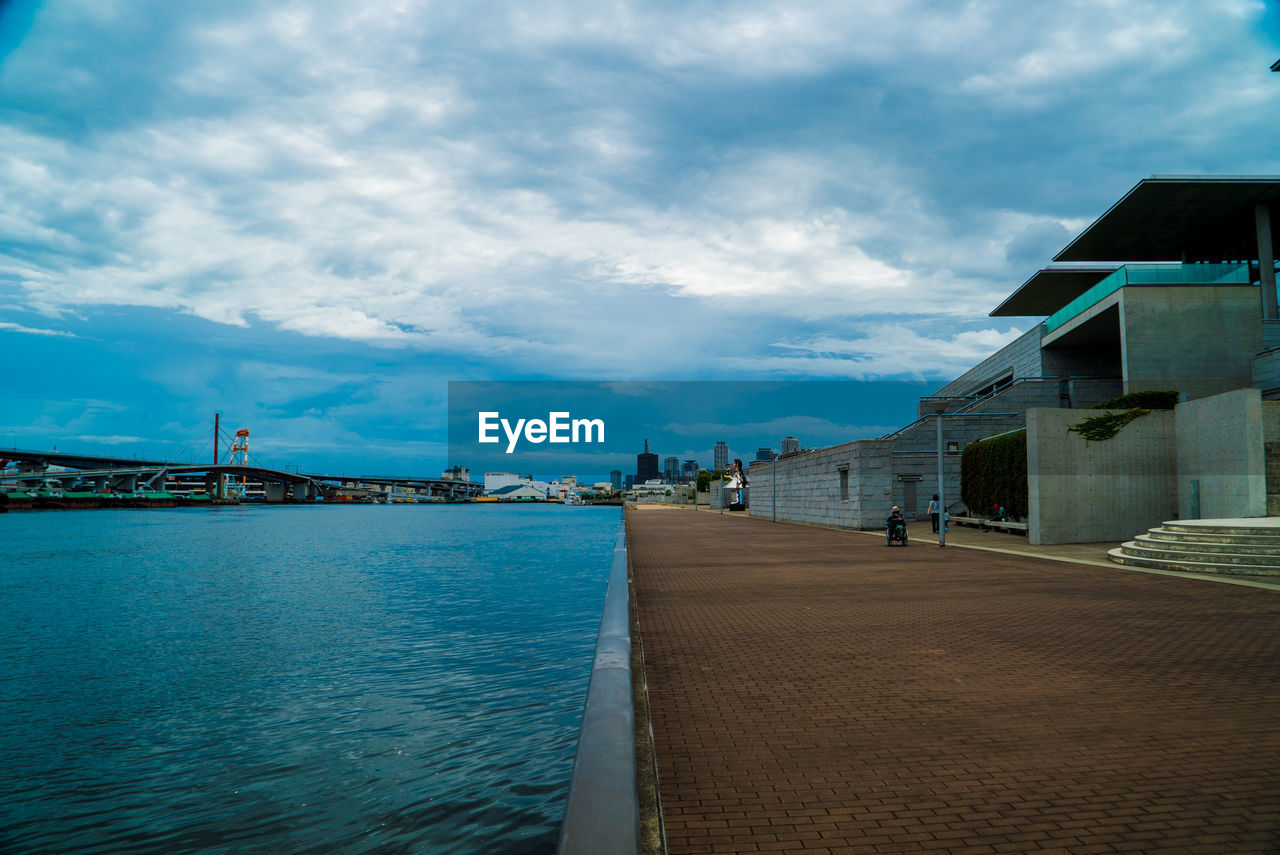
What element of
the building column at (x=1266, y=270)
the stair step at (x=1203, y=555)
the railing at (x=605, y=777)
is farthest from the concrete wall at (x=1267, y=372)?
the railing at (x=605, y=777)

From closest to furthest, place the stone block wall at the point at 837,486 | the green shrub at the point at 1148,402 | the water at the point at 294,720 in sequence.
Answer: the water at the point at 294,720 → the green shrub at the point at 1148,402 → the stone block wall at the point at 837,486

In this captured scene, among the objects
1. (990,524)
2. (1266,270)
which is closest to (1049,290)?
(1266,270)

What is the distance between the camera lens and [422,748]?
6242 millimetres

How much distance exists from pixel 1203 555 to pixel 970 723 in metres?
12.0

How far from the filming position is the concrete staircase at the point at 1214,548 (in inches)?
512

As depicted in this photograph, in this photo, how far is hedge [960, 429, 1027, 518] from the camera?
77.3 ft

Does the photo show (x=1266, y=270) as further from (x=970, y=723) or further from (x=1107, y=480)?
(x=970, y=723)

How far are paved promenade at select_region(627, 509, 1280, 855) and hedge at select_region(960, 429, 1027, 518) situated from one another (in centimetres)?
1309

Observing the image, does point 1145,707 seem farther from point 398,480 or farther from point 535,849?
point 398,480

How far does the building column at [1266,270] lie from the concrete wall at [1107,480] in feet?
37.0

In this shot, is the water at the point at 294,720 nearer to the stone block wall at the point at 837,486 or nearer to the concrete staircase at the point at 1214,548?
the concrete staircase at the point at 1214,548

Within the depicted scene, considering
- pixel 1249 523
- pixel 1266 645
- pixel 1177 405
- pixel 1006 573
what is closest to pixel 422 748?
pixel 1266 645

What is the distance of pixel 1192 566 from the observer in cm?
1366

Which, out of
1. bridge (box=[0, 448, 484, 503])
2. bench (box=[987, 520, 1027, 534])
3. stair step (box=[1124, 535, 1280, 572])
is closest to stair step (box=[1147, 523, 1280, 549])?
stair step (box=[1124, 535, 1280, 572])
